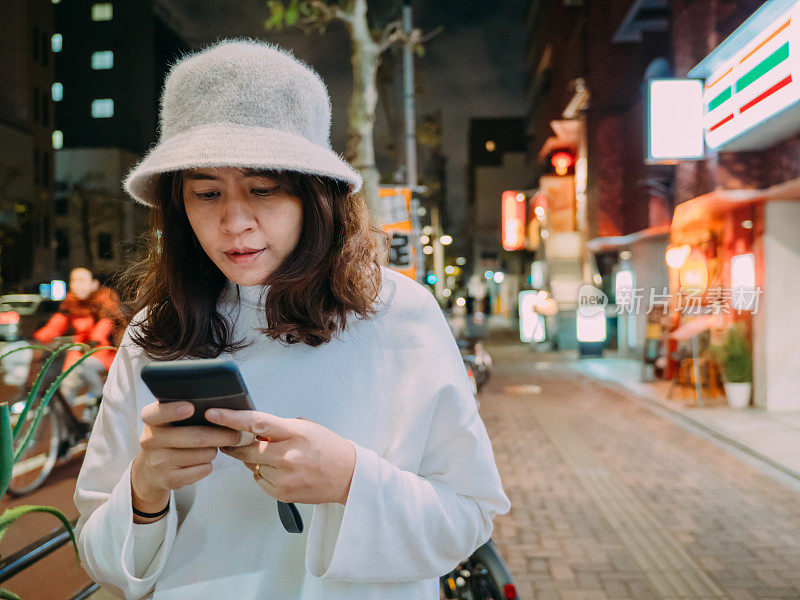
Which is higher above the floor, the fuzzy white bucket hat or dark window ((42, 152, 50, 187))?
dark window ((42, 152, 50, 187))

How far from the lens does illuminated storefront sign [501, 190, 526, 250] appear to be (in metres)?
31.1

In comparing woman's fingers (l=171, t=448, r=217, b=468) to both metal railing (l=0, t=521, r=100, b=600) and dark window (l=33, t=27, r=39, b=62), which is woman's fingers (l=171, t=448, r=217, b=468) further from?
dark window (l=33, t=27, r=39, b=62)

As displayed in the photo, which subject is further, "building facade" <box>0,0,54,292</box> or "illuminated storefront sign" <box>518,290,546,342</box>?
"illuminated storefront sign" <box>518,290,546,342</box>

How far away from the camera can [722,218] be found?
489 inches

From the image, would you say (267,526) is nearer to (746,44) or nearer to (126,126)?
(126,126)

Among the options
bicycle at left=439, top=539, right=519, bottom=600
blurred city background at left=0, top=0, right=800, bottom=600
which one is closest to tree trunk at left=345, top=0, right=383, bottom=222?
blurred city background at left=0, top=0, right=800, bottom=600

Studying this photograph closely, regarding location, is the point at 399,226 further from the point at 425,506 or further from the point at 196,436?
the point at 196,436

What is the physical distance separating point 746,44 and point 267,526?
10.3m

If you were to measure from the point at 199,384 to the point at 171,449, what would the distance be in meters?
0.17

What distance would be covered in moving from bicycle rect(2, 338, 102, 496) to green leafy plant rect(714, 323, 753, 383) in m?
9.48

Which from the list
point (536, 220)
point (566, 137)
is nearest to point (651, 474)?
point (566, 137)

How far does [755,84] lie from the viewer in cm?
879

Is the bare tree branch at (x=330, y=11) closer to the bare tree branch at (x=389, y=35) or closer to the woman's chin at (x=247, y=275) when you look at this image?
the bare tree branch at (x=389, y=35)

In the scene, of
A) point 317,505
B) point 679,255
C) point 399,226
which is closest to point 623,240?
point 679,255
